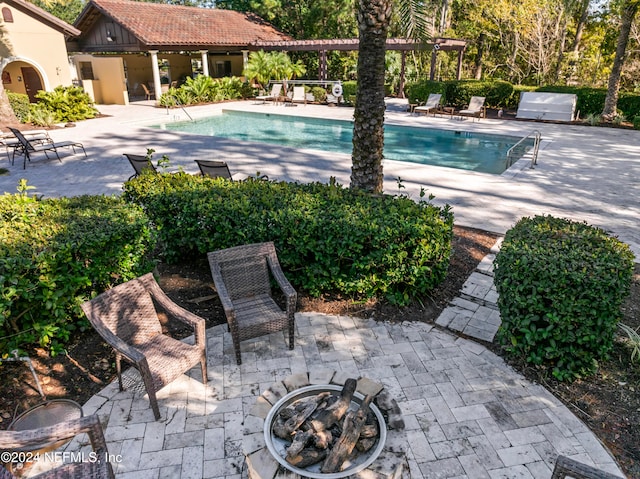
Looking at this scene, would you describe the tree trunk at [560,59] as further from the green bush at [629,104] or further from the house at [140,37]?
the house at [140,37]

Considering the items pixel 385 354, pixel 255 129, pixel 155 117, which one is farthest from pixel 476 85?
pixel 385 354

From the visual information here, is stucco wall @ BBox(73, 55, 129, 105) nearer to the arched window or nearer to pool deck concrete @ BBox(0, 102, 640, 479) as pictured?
the arched window

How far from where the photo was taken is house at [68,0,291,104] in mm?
23406

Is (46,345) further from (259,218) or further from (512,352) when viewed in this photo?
(512,352)

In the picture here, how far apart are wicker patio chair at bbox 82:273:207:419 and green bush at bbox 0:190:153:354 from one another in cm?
59

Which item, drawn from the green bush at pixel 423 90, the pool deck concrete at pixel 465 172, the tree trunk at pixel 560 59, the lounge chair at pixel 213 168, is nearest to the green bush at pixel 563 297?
the pool deck concrete at pixel 465 172

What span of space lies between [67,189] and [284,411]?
30.6ft

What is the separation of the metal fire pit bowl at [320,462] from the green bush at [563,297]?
196 centimetres

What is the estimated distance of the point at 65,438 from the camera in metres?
2.92

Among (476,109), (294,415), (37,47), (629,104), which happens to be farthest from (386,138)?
(37,47)

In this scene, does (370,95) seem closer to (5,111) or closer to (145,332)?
(145,332)

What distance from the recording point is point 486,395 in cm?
424

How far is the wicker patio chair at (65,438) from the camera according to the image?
2775 mm

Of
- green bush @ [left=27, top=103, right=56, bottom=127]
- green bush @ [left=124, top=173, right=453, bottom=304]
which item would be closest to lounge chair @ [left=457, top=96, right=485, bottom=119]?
green bush @ [left=124, top=173, right=453, bottom=304]
